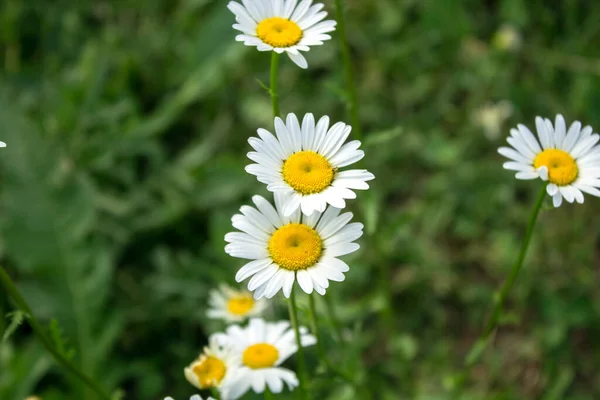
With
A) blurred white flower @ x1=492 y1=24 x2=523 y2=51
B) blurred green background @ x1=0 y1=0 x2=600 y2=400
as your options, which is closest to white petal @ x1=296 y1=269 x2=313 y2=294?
blurred green background @ x1=0 y1=0 x2=600 y2=400

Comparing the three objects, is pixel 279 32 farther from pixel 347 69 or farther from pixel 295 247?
pixel 295 247

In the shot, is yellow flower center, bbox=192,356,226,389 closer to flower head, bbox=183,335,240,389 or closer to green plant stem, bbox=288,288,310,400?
flower head, bbox=183,335,240,389

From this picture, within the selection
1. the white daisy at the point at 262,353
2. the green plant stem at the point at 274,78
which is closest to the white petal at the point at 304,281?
the white daisy at the point at 262,353

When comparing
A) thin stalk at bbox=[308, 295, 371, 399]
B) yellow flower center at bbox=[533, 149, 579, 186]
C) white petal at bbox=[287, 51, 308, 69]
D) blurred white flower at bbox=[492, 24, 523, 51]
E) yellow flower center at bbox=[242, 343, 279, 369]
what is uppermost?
blurred white flower at bbox=[492, 24, 523, 51]

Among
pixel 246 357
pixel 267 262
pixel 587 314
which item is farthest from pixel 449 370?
pixel 267 262

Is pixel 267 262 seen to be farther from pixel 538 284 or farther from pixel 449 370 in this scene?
pixel 538 284

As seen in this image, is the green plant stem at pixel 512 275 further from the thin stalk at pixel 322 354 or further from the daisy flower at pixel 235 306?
the daisy flower at pixel 235 306

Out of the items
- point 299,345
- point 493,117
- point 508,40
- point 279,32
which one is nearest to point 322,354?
point 299,345
